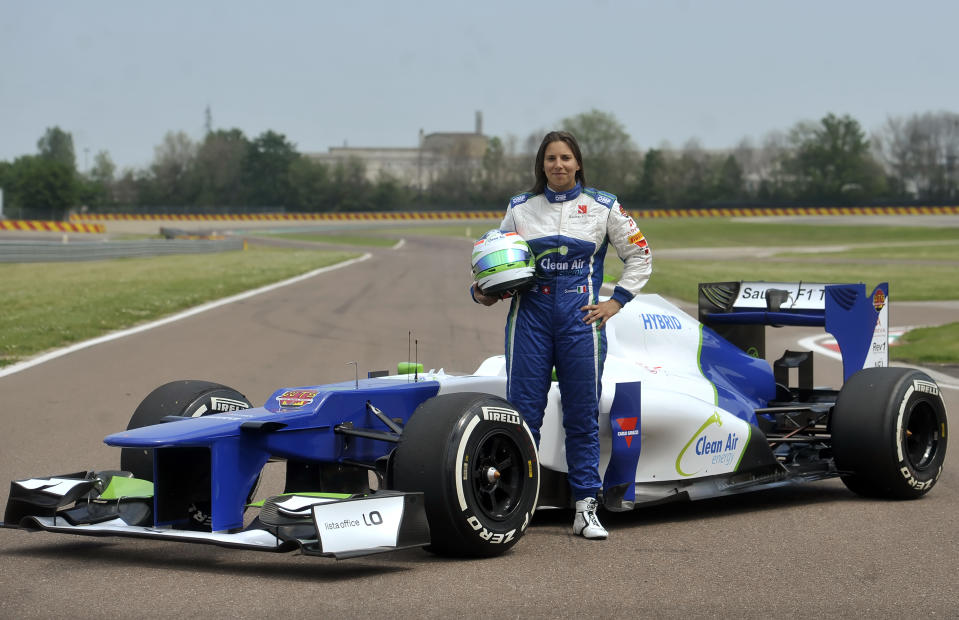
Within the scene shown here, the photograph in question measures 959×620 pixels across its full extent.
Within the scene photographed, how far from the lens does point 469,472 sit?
17.3 ft

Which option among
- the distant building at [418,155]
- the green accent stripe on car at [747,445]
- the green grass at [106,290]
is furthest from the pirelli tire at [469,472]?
the distant building at [418,155]

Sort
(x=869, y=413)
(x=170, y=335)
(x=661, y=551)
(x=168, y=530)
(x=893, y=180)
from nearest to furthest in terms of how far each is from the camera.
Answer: (x=168, y=530)
(x=661, y=551)
(x=869, y=413)
(x=170, y=335)
(x=893, y=180)

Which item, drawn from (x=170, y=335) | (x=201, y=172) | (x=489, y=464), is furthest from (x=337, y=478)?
(x=201, y=172)

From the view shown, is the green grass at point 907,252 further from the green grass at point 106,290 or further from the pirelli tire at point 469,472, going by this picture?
the pirelli tire at point 469,472

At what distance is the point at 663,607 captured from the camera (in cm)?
457

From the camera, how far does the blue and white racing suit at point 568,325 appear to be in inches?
235

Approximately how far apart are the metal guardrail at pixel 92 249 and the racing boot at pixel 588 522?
1380 inches

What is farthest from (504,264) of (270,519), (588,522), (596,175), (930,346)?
(596,175)

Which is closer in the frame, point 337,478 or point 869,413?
point 337,478

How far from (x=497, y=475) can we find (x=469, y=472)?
0.24m

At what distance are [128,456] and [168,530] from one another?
1083 mm

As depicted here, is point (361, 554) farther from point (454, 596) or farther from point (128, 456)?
point (128, 456)

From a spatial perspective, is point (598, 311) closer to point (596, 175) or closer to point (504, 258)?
point (504, 258)

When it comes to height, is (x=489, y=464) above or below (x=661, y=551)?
above
